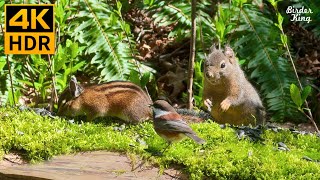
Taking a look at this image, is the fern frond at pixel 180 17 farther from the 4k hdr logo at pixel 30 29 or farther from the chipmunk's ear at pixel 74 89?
the chipmunk's ear at pixel 74 89

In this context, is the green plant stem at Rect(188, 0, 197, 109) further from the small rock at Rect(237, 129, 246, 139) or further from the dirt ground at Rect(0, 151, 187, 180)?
the dirt ground at Rect(0, 151, 187, 180)

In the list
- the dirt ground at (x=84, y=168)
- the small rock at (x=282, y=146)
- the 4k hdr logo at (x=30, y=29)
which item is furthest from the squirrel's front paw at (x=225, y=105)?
the 4k hdr logo at (x=30, y=29)

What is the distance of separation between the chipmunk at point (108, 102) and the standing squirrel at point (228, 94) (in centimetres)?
52

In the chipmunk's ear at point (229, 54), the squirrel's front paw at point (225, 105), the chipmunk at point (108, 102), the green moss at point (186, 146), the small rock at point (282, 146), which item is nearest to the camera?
the green moss at point (186, 146)

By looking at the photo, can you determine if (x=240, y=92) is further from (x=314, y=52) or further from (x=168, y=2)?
(x=314, y=52)

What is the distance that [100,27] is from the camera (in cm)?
535

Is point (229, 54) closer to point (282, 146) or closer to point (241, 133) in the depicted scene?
point (241, 133)

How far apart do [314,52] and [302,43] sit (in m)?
0.16

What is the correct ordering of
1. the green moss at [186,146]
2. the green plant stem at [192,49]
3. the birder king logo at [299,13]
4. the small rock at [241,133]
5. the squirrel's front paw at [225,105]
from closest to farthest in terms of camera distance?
the green moss at [186,146]
the small rock at [241,133]
the squirrel's front paw at [225,105]
the green plant stem at [192,49]
the birder king logo at [299,13]

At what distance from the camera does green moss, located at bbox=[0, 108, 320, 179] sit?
280cm

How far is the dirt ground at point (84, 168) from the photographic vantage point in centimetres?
284

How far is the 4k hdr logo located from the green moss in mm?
975

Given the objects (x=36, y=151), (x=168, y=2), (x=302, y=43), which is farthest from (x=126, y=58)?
(x=36, y=151)

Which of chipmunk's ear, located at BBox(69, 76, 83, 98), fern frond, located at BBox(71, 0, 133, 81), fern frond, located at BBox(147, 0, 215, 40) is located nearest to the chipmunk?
chipmunk's ear, located at BBox(69, 76, 83, 98)
